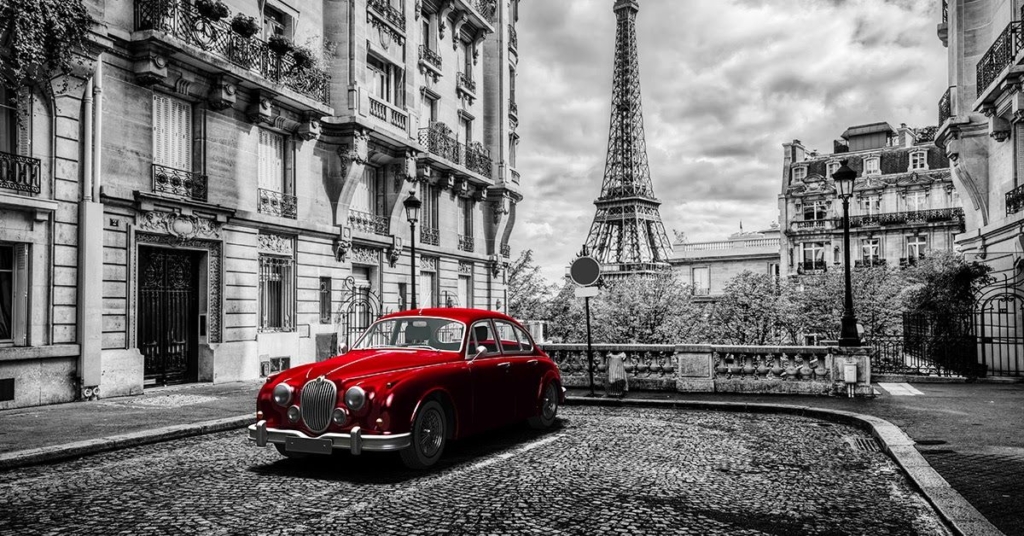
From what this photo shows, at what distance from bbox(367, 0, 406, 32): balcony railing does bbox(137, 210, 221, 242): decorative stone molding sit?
10.0 m

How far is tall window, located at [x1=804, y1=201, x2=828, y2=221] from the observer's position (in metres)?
64.8

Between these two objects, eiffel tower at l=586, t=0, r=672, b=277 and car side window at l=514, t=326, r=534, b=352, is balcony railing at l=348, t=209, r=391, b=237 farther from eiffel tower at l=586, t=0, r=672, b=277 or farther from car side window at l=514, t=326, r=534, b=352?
eiffel tower at l=586, t=0, r=672, b=277

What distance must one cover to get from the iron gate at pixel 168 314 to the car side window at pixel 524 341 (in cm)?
951

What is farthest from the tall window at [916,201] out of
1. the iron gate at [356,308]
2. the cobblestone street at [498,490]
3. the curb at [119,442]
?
the curb at [119,442]

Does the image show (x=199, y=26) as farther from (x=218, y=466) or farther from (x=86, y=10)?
(x=218, y=466)

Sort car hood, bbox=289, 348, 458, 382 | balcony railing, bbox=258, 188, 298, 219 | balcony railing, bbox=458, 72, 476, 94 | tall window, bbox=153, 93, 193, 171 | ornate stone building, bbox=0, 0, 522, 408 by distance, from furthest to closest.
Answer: balcony railing, bbox=458, 72, 476, 94 → balcony railing, bbox=258, 188, 298, 219 → tall window, bbox=153, 93, 193, 171 → ornate stone building, bbox=0, 0, 522, 408 → car hood, bbox=289, 348, 458, 382

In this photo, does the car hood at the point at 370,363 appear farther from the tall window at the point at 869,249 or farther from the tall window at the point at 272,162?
the tall window at the point at 869,249

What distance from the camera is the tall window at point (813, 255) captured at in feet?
208

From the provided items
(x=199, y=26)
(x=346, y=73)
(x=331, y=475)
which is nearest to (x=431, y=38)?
(x=346, y=73)

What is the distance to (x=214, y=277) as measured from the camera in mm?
17703

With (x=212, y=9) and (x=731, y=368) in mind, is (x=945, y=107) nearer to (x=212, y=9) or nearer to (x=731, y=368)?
(x=731, y=368)

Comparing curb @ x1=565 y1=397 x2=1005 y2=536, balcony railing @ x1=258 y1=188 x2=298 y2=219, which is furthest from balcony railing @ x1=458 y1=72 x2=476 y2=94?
curb @ x1=565 y1=397 x2=1005 y2=536

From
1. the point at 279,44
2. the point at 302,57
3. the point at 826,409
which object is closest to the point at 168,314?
the point at 279,44

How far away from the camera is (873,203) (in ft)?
208
